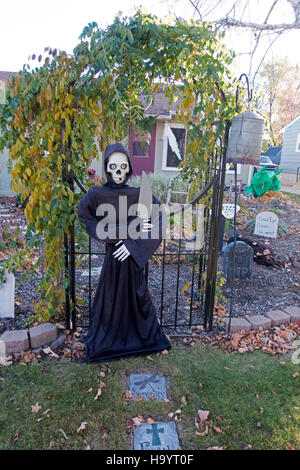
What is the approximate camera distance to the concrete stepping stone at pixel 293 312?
343 cm

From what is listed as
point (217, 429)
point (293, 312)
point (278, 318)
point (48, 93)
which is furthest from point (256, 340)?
point (48, 93)

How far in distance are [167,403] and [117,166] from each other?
70.3 inches

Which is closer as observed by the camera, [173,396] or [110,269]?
[173,396]

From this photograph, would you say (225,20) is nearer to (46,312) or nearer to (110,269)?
(110,269)

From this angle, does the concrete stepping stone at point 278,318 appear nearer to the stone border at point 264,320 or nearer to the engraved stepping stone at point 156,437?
the stone border at point 264,320

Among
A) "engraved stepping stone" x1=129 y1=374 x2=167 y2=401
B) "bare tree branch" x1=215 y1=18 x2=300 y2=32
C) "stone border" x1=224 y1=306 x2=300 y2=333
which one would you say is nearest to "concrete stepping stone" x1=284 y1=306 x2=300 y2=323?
"stone border" x1=224 y1=306 x2=300 y2=333

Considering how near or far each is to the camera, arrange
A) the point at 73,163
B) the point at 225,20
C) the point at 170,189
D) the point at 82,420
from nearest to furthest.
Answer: the point at 82,420 → the point at 73,163 → the point at 225,20 → the point at 170,189

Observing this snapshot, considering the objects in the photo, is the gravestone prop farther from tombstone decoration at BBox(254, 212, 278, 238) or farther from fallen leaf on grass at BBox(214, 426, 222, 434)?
tombstone decoration at BBox(254, 212, 278, 238)

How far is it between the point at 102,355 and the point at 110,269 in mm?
724

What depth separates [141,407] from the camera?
2.20 metres

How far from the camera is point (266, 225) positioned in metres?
6.51

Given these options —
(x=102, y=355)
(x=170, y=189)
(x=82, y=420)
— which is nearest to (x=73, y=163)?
(x=102, y=355)

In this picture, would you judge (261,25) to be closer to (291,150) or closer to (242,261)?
(242,261)
